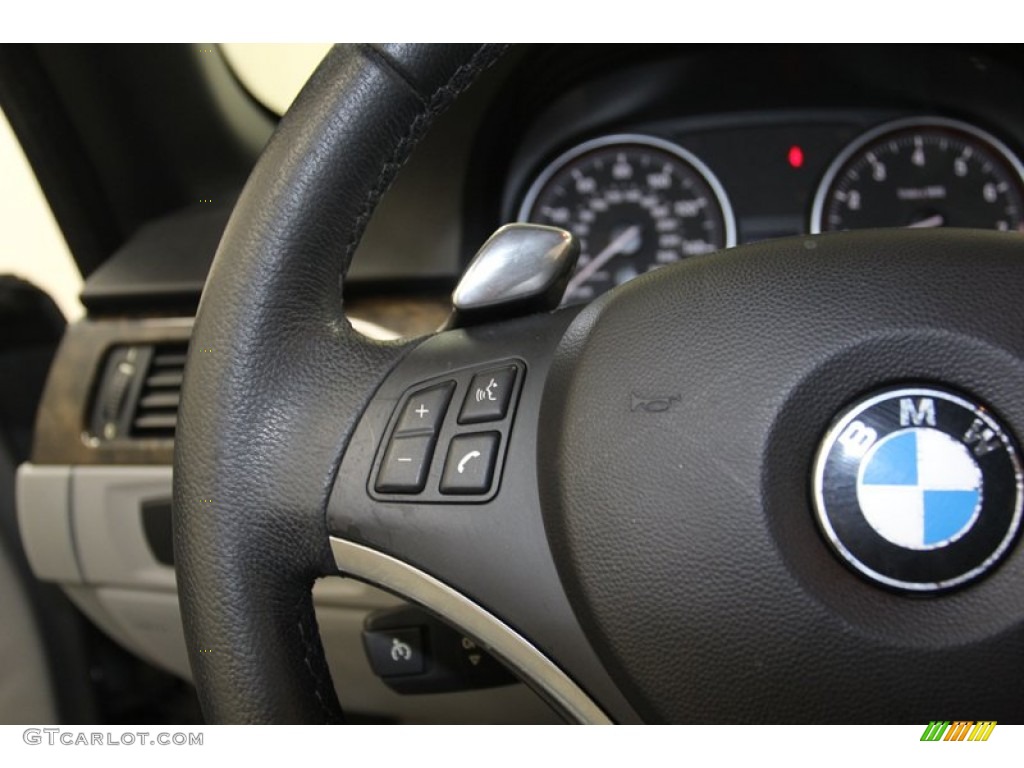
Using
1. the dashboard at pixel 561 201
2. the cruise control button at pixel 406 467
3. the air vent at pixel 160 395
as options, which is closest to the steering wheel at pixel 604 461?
the cruise control button at pixel 406 467

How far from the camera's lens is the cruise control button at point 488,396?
538mm

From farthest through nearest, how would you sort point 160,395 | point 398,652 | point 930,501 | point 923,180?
point 923,180, point 160,395, point 398,652, point 930,501

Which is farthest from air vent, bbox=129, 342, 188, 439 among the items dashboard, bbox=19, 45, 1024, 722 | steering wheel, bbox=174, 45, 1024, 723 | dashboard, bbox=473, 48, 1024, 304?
steering wheel, bbox=174, 45, 1024, 723

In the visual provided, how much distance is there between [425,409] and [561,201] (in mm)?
744

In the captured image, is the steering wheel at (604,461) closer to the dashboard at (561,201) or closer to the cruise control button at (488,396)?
the cruise control button at (488,396)

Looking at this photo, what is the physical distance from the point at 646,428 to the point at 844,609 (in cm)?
13

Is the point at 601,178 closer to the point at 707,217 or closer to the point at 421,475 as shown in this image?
the point at 707,217

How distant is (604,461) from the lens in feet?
1.70

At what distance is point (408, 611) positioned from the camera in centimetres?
69

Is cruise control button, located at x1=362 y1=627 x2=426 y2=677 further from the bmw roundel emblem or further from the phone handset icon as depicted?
the bmw roundel emblem

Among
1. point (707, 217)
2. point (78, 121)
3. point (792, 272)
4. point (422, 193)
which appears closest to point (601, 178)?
point (707, 217)

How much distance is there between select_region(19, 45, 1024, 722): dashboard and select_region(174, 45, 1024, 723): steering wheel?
404 millimetres

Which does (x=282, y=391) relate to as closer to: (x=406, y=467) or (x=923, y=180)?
(x=406, y=467)
